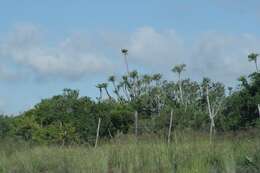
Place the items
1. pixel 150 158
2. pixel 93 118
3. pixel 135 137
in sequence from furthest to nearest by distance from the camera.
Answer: pixel 93 118, pixel 135 137, pixel 150 158

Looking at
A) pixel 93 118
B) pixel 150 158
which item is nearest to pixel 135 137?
pixel 150 158

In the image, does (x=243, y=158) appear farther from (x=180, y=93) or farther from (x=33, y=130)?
(x=180, y=93)

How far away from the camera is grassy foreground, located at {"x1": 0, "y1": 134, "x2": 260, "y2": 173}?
1058 centimetres

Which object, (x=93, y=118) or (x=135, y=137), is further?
(x=93, y=118)

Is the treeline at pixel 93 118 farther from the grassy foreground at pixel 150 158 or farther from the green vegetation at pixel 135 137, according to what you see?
the grassy foreground at pixel 150 158

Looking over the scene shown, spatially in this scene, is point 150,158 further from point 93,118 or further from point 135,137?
point 93,118

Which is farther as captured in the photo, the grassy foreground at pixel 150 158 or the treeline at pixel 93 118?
A: the treeline at pixel 93 118

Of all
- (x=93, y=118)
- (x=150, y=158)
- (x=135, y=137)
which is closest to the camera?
(x=150, y=158)

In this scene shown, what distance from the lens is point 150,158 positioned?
11.6 m

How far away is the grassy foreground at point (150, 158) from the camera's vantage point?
10578 millimetres

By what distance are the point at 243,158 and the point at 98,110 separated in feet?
71.8

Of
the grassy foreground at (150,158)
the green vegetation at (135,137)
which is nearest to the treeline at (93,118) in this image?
the green vegetation at (135,137)

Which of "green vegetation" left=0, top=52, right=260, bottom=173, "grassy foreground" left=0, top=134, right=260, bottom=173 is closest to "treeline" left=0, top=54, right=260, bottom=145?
"green vegetation" left=0, top=52, right=260, bottom=173

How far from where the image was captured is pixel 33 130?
28.8 metres
